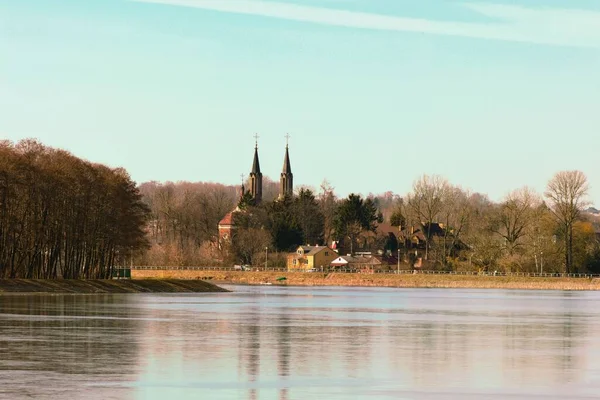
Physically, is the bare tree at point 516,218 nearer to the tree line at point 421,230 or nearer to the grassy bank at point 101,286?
the tree line at point 421,230

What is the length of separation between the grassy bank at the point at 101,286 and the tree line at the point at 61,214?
4.08 metres

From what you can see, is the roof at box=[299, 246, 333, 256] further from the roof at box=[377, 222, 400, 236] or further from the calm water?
the calm water

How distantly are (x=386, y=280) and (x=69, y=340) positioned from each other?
373 ft

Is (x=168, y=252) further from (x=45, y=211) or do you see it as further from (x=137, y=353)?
(x=137, y=353)

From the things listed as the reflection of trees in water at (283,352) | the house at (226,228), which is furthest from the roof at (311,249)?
the reflection of trees in water at (283,352)

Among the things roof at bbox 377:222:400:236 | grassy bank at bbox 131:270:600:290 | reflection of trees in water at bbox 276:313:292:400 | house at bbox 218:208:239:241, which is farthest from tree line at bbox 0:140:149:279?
roof at bbox 377:222:400:236

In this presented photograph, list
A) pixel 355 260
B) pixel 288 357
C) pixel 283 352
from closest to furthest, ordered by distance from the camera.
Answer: pixel 288 357 → pixel 283 352 → pixel 355 260

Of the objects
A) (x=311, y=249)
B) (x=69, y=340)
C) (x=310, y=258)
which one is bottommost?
(x=69, y=340)

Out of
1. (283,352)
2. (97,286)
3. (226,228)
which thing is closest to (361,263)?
(226,228)

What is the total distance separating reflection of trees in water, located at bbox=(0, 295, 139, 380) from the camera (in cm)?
2608

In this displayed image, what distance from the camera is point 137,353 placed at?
2959cm

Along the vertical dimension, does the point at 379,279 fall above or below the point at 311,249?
below

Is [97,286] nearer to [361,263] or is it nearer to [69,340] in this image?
[69,340]

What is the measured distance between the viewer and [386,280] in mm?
145500
